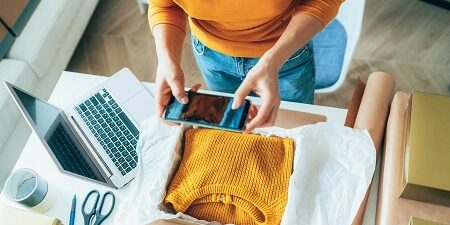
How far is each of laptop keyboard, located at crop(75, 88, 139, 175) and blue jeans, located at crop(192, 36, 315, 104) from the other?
214 mm

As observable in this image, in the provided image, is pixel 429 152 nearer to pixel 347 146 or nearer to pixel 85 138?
pixel 347 146

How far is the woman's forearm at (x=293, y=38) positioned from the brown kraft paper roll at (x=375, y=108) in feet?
0.57

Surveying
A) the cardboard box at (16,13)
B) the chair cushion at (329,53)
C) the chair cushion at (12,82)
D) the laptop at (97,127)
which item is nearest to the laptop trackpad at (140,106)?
the laptop at (97,127)

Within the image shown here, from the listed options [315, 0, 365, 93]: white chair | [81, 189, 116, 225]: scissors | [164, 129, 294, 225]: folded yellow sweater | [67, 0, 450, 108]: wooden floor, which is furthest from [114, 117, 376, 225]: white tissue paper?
[67, 0, 450, 108]: wooden floor

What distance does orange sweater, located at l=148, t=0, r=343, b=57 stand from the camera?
29.5 inches

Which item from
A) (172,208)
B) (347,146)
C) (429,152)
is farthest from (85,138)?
(429,152)

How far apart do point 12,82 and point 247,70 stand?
3.03ft

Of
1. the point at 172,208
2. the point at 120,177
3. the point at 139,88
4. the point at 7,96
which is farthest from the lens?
the point at 7,96

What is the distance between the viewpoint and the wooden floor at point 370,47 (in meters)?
1.72

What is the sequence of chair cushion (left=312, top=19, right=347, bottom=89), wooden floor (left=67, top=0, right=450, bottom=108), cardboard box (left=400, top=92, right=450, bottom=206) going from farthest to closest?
1. wooden floor (left=67, top=0, right=450, bottom=108)
2. chair cushion (left=312, top=19, right=347, bottom=89)
3. cardboard box (left=400, top=92, right=450, bottom=206)

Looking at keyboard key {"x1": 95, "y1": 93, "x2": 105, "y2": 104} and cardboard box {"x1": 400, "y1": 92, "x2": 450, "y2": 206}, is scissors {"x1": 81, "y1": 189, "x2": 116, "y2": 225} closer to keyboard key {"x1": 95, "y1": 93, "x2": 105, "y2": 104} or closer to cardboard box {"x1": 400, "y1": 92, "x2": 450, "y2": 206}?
keyboard key {"x1": 95, "y1": 93, "x2": 105, "y2": 104}

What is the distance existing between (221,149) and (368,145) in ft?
0.83

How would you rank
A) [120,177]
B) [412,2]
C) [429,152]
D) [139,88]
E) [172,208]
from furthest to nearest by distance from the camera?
[412,2] < [139,88] < [120,177] < [172,208] < [429,152]

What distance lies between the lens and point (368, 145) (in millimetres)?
754
